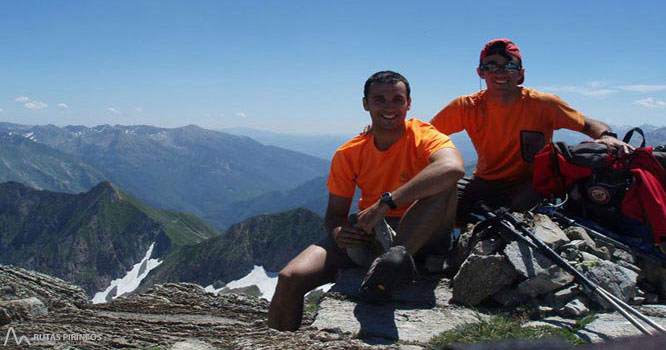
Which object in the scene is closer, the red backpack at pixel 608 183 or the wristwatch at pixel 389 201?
the wristwatch at pixel 389 201

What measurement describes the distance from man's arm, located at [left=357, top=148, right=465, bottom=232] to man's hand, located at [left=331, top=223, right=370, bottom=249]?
0.25 m

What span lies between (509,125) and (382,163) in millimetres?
3186

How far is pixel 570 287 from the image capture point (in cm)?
648

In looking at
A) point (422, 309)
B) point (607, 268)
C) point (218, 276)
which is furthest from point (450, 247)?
point (218, 276)

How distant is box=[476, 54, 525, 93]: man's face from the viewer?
909cm

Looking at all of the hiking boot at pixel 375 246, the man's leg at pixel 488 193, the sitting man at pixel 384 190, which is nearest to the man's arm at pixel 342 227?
the sitting man at pixel 384 190

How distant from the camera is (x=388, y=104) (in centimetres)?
731

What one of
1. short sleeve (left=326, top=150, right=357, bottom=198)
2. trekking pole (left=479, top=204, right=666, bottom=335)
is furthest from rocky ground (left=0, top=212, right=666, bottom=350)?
short sleeve (left=326, top=150, right=357, bottom=198)

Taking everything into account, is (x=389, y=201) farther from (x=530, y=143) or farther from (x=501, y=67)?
(x=501, y=67)

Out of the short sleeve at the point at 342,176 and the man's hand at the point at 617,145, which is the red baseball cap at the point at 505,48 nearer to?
the man's hand at the point at 617,145

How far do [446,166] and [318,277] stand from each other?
2.42 metres

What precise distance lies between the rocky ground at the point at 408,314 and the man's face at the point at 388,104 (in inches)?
90.0

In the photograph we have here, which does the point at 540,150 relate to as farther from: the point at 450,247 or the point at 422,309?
the point at 422,309

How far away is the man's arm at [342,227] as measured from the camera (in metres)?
Result: 6.94
